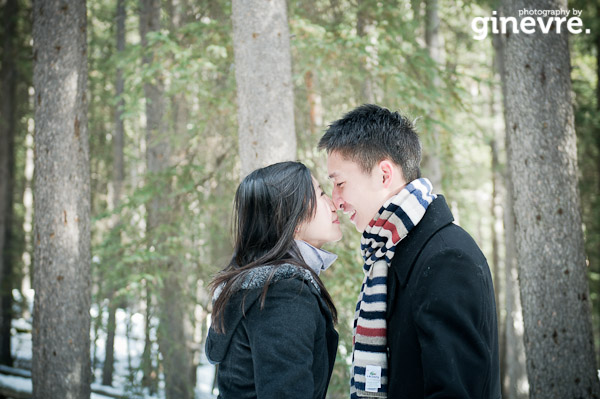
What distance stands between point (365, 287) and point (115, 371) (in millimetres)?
16749

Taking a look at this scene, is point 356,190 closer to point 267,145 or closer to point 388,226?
point 388,226

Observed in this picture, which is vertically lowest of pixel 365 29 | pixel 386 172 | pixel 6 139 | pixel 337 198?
pixel 337 198

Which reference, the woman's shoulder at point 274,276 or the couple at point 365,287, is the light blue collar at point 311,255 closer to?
the couple at point 365,287

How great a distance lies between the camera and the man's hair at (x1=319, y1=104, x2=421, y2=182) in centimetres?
253

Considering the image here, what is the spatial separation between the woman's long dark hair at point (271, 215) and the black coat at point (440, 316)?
443mm

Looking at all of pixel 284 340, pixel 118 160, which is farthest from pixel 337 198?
pixel 118 160

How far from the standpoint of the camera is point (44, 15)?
591 cm

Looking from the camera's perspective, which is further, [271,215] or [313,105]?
[313,105]

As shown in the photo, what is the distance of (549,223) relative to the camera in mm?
5242

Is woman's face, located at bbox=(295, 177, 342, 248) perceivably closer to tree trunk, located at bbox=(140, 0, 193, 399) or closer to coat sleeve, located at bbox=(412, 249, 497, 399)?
coat sleeve, located at bbox=(412, 249, 497, 399)

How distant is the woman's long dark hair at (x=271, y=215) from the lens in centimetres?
252

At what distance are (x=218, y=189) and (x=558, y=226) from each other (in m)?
5.39

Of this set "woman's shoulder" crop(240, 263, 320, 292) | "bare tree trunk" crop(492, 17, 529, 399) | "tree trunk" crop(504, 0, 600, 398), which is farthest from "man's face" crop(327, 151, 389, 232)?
"bare tree trunk" crop(492, 17, 529, 399)

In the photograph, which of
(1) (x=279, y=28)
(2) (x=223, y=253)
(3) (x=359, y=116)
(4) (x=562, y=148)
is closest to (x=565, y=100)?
(4) (x=562, y=148)
